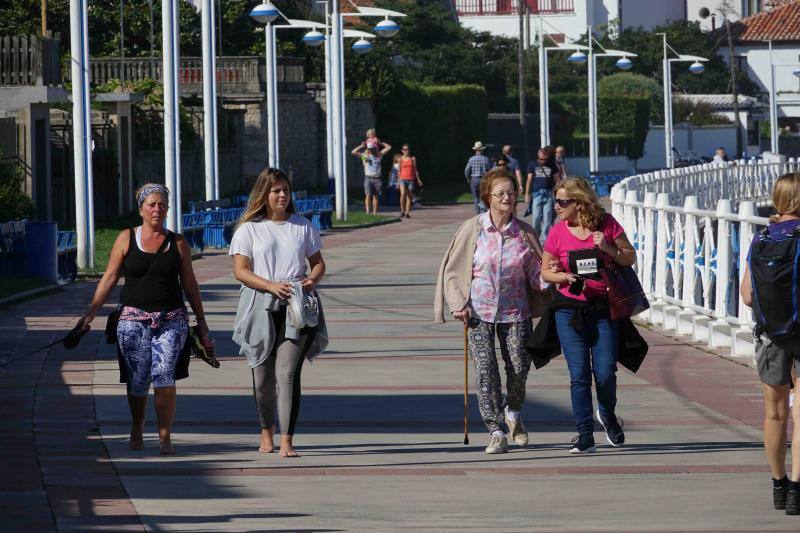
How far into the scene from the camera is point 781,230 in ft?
25.1

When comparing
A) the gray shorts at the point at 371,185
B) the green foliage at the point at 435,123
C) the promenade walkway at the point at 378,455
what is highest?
the green foliage at the point at 435,123

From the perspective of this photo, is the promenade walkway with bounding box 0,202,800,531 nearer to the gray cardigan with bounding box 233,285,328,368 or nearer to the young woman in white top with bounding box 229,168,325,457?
the young woman in white top with bounding box 229,168,325,457

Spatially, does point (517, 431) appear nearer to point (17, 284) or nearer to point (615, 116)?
point (17, 284)

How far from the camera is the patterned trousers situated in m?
9.62

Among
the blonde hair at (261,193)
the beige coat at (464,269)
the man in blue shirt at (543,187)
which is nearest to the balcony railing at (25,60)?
the man in blue shirt at (543,187)

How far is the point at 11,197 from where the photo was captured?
26.3 m

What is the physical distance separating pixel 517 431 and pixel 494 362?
0.40 meters

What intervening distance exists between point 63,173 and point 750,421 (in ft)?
80.6

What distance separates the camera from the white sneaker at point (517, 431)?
31.6 ft

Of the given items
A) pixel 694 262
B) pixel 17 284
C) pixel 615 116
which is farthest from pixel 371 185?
pixel 615 116

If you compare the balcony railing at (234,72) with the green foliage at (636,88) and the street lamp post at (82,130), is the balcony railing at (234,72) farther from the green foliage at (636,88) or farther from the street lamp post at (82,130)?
Result: the green foliage at (636,88)

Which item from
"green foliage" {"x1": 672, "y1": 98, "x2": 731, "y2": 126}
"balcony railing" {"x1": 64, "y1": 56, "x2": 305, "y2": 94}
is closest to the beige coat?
Result: "balcony railing" {"x1": 64, "y1": 56, "x2": 305, "y2": 94}

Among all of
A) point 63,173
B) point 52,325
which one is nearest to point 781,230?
point 52,325

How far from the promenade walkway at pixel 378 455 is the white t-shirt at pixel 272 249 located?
0.97 metres
